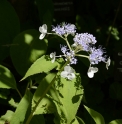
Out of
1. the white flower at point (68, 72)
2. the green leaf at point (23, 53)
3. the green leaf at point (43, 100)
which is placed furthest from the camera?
the green leaf at point (23, 53)

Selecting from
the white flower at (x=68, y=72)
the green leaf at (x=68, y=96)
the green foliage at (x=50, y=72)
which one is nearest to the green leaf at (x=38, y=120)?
the green foliage at (x=50, y=72)

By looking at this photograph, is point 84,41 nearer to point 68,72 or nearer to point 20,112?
point 68,72

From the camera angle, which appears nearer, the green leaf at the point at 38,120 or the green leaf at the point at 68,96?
the green leaf at the point at 68,96

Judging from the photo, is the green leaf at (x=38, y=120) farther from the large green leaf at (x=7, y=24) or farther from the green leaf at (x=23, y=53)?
the large green leaf at (x=7, y=24)

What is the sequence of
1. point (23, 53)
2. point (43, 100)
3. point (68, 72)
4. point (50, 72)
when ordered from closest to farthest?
point (68, 72) → point (43, 100) → point (23, 53) → point (50, 72)

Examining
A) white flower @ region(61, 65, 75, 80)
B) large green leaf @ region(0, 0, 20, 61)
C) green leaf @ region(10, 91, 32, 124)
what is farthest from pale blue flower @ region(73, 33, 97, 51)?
large green leaf @ region(0, 0, 20, 61)

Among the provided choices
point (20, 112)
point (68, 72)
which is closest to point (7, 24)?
point (20, 112)

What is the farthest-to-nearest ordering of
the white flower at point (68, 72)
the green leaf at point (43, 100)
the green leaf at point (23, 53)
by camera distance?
the green leaf at point (23, 53) → the green leaf at point (43, 100) → the white flower at point (68, 72)

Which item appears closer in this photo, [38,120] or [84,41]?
[84,41]
